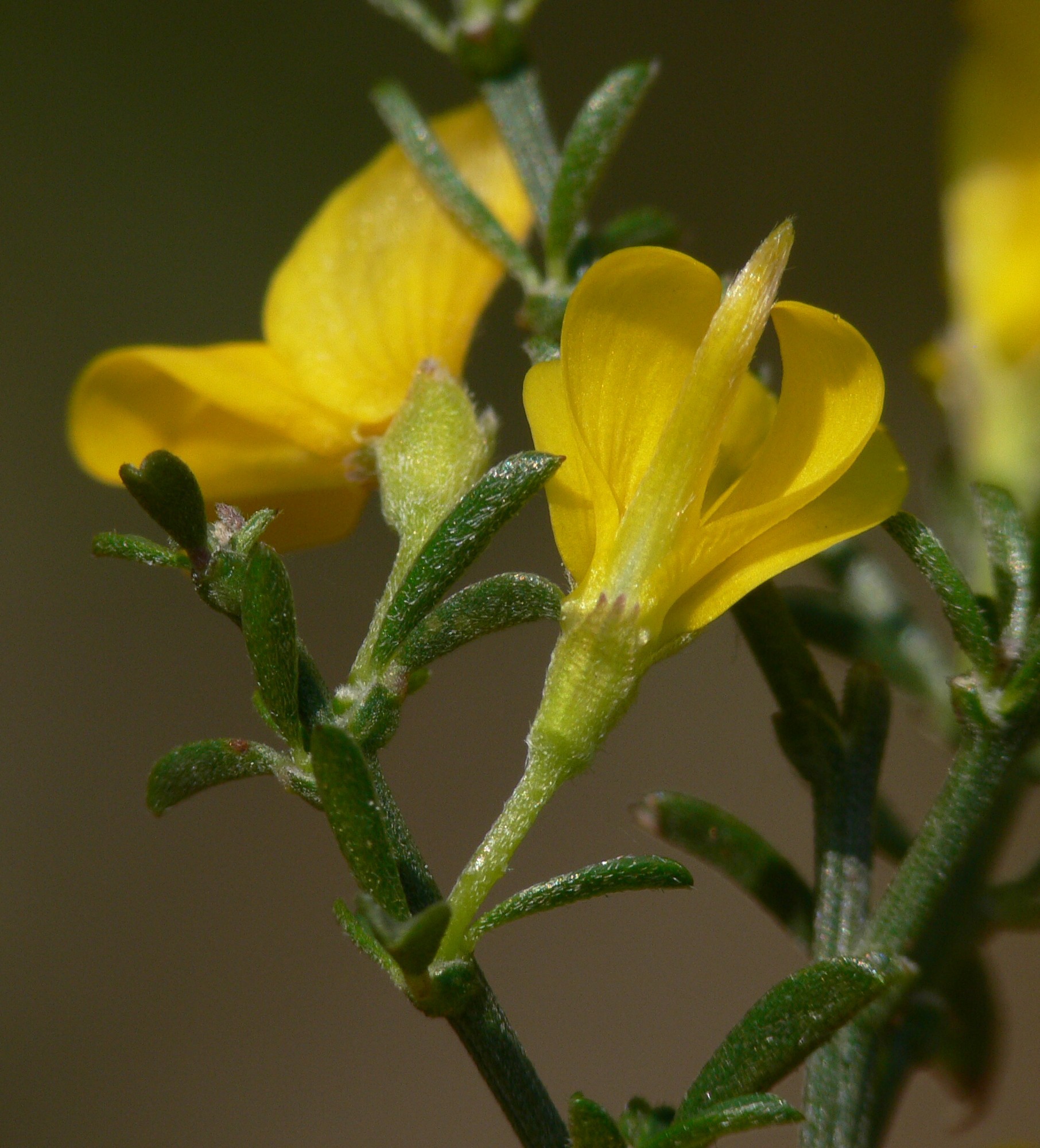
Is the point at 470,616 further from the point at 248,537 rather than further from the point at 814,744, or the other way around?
the point at 814,744

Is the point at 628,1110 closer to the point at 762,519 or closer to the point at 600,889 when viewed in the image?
the point at 600,889

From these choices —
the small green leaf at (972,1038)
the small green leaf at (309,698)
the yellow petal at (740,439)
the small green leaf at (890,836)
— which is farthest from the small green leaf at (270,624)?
the small green leaf at (972,1038)

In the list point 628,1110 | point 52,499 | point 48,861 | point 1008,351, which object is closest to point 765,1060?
point 628,1110

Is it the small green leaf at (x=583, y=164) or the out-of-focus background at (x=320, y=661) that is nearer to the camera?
the small green leaf at (x=583, y=164)

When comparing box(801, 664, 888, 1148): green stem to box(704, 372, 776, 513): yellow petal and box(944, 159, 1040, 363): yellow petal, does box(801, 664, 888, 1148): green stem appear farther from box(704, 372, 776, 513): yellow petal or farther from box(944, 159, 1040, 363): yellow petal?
box(944, 159, 1040, 363): yellow petal

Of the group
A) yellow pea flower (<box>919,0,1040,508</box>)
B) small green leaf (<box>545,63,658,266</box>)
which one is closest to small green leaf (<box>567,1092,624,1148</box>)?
small green leaf (<box>545,63,658,266</box>)

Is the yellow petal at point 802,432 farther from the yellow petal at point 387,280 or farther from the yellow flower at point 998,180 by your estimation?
the yellow flower at point 998,180
